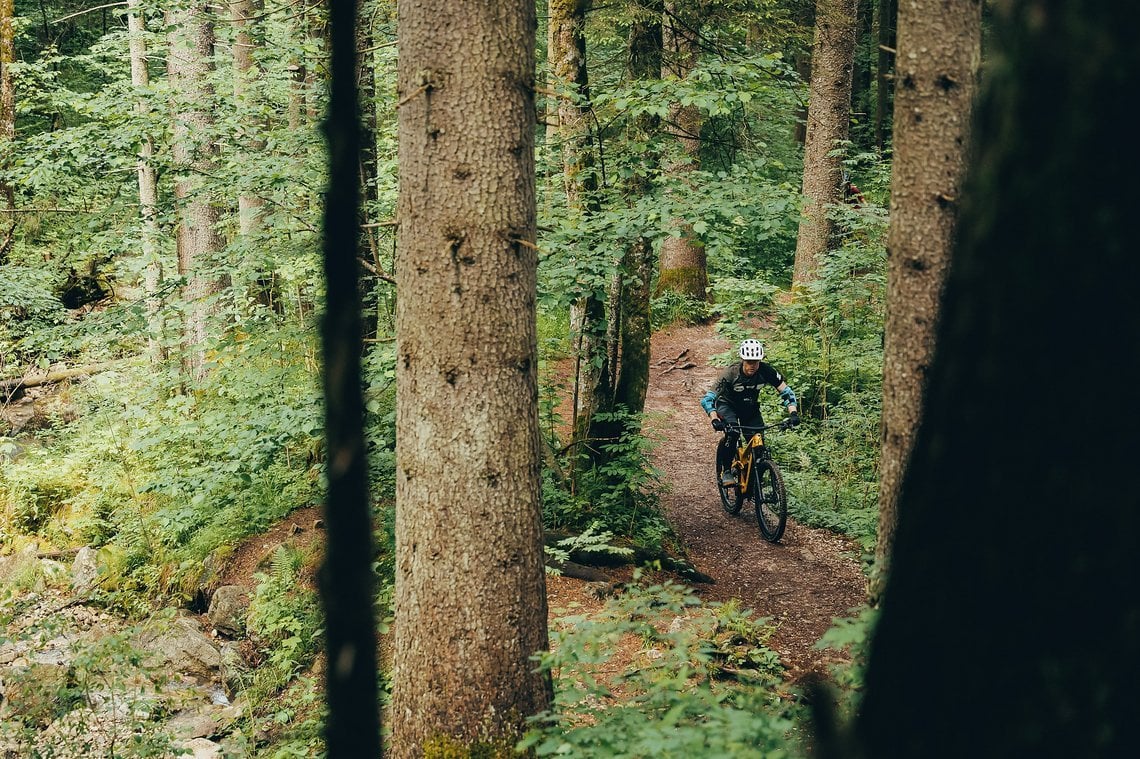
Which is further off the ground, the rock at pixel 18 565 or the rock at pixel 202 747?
the rock at pixel 18 565

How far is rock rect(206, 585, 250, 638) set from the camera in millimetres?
8586

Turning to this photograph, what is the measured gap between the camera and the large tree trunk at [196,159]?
8.10 metres

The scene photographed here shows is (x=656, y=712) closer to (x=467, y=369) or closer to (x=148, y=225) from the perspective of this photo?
(x=467, y=369)

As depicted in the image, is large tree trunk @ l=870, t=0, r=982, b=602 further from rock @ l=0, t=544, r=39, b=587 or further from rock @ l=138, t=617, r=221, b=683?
rock @ l=0, t=544, r=39, b=587

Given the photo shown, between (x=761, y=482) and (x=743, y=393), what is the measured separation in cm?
108

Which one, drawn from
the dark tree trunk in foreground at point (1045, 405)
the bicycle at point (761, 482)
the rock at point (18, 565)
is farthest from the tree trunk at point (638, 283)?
the rock at point (18, 565)

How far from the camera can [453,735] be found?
405 cm

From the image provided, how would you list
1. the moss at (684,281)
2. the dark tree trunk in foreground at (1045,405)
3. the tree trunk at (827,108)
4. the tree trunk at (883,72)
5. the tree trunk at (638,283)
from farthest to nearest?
the tree trunk at (883,72) → the moss at (684,281) → the tree trunk at (827,108) → the tree trunk at (638,283) → the dark tree trunk in foreground at (1045,405)

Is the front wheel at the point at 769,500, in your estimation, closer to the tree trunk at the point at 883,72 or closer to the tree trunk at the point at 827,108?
the tree trunk at the point at 827,108

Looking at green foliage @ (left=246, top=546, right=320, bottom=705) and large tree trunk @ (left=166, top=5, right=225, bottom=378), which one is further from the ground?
large tree trunk @ (left=166, top=5, right=225, bottom=378)

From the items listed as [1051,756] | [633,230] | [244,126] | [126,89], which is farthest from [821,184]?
[1051,756]

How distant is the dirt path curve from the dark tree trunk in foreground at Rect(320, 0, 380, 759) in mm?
5273

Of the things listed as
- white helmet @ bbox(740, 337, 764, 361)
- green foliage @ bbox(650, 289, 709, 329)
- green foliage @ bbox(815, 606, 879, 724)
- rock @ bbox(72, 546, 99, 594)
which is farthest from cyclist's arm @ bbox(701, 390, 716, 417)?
green foliage @ bbox(650, 289, 709, 329)

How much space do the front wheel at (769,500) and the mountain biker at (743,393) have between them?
554mm
